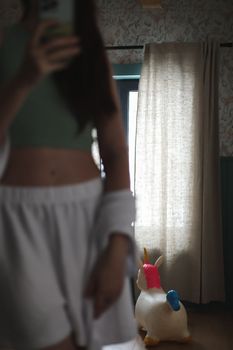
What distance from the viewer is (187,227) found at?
2609 mm

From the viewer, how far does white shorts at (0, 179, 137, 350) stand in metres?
0.58

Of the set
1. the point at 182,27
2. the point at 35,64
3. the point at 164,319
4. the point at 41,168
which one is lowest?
the point at 164,319

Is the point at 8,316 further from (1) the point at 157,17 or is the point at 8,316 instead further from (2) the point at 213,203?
(1) the point at 157,17

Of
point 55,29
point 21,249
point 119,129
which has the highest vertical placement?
point 55,29

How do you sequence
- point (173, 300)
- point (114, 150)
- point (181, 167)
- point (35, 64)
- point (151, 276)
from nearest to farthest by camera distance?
point (35, 64), point (114, 150), point (173, 300), point (151, 276), point (181, 167)

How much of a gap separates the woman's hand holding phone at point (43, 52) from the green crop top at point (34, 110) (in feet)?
0.25

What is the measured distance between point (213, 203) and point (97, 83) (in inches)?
80.2

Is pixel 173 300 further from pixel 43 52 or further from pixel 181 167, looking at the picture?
pixel 43 52

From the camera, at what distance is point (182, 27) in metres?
2.69

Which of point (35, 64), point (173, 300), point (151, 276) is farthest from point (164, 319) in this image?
point (35, 64)

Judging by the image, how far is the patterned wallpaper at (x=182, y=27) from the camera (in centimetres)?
266

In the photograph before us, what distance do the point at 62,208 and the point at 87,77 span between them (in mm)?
204

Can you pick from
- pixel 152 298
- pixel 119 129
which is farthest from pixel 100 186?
pixel 152 298

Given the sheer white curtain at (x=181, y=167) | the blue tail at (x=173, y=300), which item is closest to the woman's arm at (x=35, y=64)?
the blue tail at (x=173, y=300)
